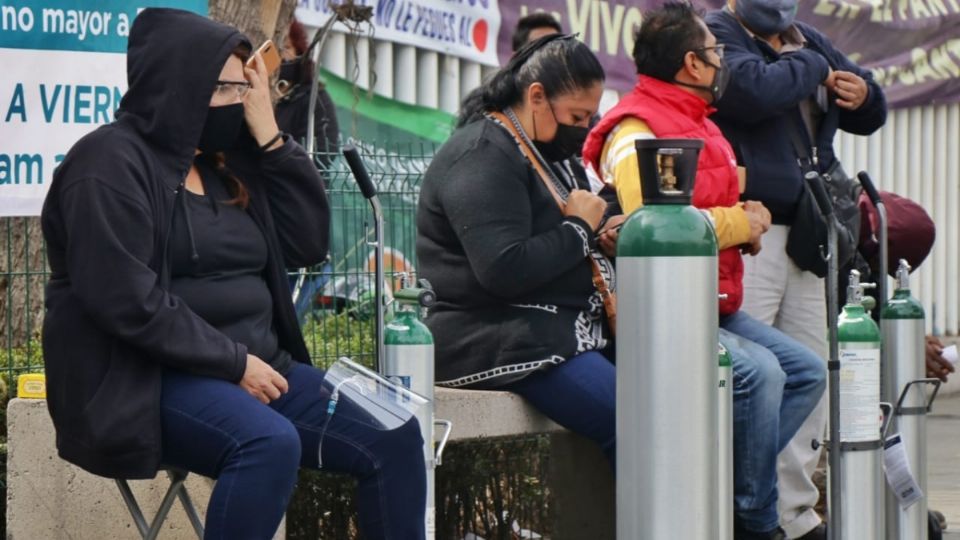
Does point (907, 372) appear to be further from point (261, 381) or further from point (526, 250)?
point (261, 381)

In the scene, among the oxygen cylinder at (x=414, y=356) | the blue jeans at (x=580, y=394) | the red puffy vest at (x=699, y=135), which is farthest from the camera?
the red puffy vest at (x=699, y=135)

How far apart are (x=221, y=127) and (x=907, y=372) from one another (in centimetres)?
270

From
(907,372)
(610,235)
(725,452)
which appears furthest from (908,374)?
(725,452)

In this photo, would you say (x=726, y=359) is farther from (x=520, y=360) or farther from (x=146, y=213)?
(x=146, y=213)

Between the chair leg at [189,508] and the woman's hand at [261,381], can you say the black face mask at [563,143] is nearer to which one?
the woman's hand at [261,381]

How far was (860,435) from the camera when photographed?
5.50 metres

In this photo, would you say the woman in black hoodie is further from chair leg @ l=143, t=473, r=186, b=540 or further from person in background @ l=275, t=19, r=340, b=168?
person in background @ l=275, t=19, r=340, b=168

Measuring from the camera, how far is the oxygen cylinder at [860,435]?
5.50 meters

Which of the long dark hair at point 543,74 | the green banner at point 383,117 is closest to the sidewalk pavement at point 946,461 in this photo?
the long dark hair at point 543,74

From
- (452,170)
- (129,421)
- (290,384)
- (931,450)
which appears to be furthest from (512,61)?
(931,450)

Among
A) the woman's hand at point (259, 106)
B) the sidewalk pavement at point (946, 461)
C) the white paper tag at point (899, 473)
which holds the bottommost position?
the sidewalk pavement at point (946, 461)

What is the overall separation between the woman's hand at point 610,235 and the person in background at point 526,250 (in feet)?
0.10

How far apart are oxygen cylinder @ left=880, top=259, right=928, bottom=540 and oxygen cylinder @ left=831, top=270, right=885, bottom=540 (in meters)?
0.45

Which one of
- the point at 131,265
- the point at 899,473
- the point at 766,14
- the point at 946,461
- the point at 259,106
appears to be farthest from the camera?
the point at 946,461
